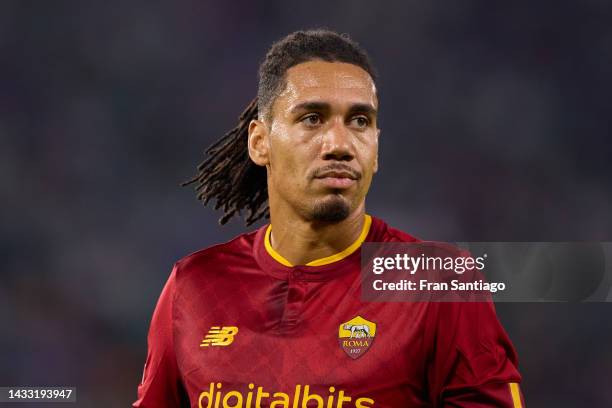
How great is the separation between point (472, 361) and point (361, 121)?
33.9 inches

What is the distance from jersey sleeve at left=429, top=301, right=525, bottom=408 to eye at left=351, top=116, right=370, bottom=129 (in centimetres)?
65

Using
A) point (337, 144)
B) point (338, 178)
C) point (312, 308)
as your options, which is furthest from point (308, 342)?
point (337, 144)

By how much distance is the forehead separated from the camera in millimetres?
3121

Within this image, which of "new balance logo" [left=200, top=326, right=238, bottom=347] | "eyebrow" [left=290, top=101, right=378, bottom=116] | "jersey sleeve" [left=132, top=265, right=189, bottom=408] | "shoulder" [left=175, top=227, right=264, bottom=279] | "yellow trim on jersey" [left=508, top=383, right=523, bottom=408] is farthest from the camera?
"shoulder" [left=175, top=227, right=264, bottom=279]

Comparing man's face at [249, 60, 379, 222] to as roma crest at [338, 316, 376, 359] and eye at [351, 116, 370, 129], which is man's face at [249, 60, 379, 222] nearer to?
eye at [351, 116, 370, 129]

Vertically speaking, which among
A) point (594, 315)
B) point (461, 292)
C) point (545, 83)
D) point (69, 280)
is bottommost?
point (461, 292)

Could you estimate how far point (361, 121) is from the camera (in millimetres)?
3158

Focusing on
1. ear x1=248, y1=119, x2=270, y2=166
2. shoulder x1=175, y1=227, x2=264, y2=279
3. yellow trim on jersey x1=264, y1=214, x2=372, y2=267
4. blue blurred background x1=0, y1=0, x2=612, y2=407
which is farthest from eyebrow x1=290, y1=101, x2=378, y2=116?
blue blurred background x1=0, y1=0, x2=612, y2=407

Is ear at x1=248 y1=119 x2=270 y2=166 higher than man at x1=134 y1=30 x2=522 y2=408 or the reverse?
higher

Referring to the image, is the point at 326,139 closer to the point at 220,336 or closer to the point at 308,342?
the point at 308,342

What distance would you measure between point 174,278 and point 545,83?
3.88 m

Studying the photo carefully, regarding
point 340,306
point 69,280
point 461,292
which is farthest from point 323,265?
point 69,280

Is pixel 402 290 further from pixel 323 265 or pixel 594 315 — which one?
pixel 594 315

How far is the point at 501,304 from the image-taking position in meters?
6.15
